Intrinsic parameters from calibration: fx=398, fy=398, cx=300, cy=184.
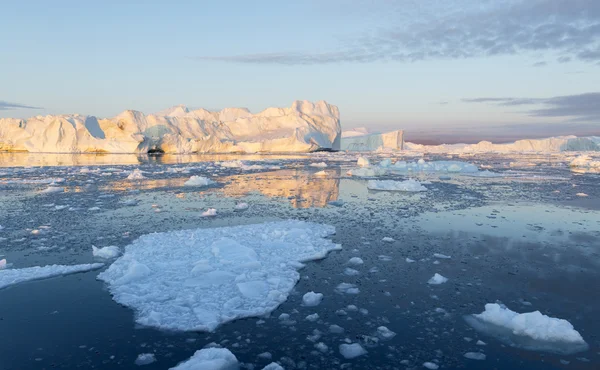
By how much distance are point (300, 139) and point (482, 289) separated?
1701 inches

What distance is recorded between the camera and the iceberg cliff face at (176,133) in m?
40.1

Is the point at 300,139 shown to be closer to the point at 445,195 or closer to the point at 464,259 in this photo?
the point at 445,195

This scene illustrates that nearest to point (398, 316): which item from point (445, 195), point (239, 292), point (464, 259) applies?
point (239, 292)

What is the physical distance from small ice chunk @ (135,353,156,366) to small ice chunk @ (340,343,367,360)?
1.41 meters

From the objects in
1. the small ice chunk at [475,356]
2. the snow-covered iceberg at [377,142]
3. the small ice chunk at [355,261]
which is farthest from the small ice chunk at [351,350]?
the snow-covered iceberg at [377,142]

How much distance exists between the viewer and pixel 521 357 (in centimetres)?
298

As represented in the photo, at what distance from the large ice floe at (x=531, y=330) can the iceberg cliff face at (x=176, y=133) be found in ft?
129

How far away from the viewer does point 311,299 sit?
3.93 m

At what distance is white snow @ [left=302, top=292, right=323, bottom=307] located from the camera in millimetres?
3889

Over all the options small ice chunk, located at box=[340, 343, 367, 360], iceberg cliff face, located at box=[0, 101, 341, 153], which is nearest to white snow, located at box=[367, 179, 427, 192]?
small ice chunk, located at box=[340, 343, 367, 360]

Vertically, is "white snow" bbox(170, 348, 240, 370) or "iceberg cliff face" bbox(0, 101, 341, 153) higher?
"iceberg cliff face" bbox(0, 101, 341, 153)

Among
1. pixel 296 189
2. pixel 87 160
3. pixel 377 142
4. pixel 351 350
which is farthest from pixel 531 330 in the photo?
pixel 377 142

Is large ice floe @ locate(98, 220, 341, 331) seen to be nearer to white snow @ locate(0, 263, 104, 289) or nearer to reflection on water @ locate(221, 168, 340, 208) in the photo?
white snow @ locate(0, 263, 104, 289)

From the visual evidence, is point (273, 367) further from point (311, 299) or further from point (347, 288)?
point (347, 288)
